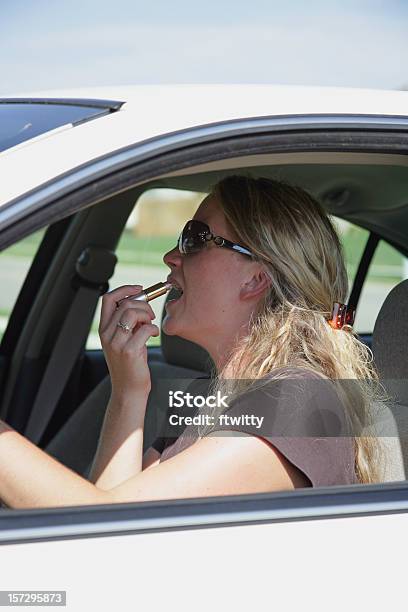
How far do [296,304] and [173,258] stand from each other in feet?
1.01

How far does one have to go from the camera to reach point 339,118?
174 cm

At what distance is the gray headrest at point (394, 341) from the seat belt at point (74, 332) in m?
1.33

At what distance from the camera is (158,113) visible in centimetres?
165

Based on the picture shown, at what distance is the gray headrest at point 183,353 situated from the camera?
3.18 meters

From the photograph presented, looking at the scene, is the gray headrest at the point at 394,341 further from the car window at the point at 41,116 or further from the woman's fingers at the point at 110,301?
the car window at the point at 41,116

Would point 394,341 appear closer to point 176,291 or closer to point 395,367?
point 395,367

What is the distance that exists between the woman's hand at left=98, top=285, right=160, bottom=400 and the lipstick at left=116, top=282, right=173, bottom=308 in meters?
0.01

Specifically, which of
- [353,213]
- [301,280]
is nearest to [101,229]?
[353,213]

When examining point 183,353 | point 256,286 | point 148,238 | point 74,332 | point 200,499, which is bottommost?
point 200,499

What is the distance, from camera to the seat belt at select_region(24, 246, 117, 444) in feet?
11.0

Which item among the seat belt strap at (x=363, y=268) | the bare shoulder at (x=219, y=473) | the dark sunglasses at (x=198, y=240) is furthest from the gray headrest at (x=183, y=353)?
the bare shoulder at (x=219, y=473)

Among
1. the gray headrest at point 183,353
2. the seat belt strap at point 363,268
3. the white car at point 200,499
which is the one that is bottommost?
the white car at point 200,499

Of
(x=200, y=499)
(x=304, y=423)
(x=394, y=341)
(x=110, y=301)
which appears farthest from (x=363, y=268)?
(x=200, y=499)

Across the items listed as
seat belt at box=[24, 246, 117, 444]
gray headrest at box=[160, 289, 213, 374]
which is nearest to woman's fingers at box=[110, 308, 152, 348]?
gray headrest at box=[160, 289, 213, 374]
